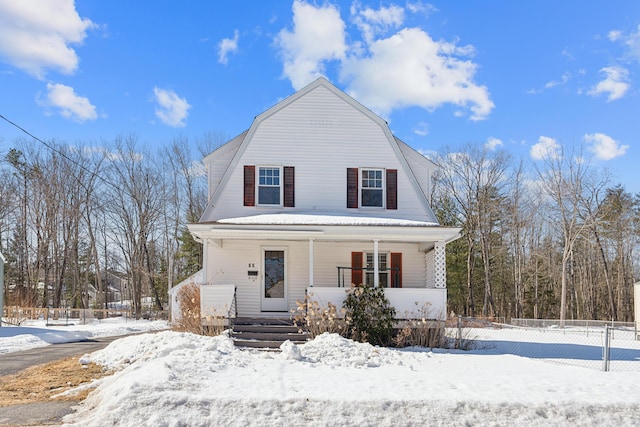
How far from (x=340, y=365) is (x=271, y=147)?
8.67m

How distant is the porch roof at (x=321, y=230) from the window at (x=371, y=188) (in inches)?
67.7

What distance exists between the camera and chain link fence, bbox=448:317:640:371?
1286 centimetres

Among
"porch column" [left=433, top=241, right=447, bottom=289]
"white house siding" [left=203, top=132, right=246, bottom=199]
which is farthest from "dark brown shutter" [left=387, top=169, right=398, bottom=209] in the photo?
"white house siding" [left=203, top=132, right=246, bottom=199]

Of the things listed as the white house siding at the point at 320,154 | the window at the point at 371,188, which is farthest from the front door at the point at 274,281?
the window at the point at 371,188

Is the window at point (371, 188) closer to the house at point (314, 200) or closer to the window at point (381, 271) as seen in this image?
the house at point (314, 200)

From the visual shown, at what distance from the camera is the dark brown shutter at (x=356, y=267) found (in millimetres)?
16734

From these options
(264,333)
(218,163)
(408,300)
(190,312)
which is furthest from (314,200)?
(190,312)

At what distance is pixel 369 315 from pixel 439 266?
9.24ft

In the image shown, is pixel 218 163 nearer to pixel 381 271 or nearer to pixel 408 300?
pixel 381 271

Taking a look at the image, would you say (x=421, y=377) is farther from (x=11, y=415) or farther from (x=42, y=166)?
(x=42, y=166)

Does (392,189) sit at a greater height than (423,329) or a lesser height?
greater

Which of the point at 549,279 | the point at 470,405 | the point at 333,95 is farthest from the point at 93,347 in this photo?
the point at 549,279

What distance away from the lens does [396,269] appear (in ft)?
54.7

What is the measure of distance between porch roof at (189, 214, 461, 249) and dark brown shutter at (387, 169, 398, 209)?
1.72 meters
